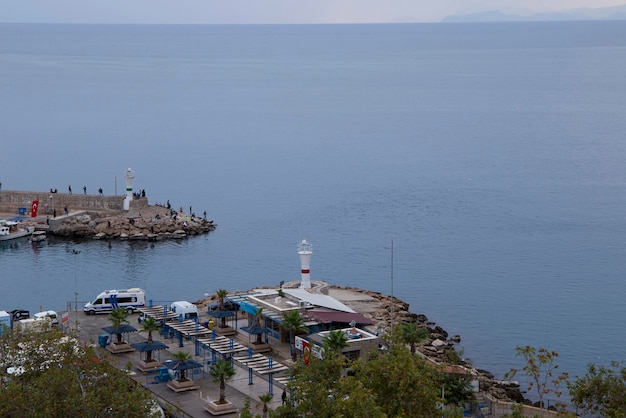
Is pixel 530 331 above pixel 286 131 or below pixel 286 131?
below

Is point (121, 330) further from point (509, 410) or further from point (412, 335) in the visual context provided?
point (509, 410)

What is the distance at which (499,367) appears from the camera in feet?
162

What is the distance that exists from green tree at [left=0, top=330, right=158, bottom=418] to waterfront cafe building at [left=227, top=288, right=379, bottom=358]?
39.6 ft

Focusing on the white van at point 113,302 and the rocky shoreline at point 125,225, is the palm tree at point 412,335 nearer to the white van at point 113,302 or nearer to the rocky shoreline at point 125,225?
the white van at point 113,302

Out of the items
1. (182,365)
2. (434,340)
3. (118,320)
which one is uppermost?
(118,320)

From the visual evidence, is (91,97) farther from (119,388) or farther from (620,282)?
(119,388)

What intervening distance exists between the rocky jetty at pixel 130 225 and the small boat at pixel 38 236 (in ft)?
2.57

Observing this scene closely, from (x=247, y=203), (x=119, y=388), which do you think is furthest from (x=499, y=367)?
(x=247, y=203)

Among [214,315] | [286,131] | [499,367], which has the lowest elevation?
[499,367]

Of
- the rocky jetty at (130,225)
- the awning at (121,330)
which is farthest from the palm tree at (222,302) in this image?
the rocky jetty at (130,225)

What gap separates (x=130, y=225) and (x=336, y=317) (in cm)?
3357

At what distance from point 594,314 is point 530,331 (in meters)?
5.18

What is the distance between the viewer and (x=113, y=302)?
48.8 meters

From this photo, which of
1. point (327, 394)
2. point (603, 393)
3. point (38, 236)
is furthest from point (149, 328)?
point (38, 236)
